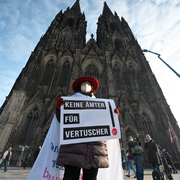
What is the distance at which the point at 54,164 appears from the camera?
165 centimetres

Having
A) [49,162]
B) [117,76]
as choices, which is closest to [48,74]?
[117,76]

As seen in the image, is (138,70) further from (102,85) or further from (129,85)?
(102,85)

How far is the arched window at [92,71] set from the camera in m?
16.2

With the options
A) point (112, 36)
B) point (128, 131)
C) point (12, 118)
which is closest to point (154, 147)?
point (128, 131)

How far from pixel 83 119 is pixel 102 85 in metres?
13.5

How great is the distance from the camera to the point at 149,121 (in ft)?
41.7

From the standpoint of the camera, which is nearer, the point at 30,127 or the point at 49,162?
the point at 49,162

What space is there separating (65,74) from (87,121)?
14.8 metres

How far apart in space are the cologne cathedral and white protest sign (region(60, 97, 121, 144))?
9.35m

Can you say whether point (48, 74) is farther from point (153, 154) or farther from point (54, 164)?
point (54, 164)

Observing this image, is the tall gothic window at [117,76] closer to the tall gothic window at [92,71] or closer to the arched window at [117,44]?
the tall gothic window at [92,71]

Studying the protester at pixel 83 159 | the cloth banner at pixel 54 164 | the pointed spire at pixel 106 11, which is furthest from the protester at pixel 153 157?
the pointed spire at pixel 106 11

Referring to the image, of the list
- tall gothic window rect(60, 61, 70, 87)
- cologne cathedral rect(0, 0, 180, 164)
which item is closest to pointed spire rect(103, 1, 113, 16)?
cologne cathedral rect(0, 0, 180, 164)

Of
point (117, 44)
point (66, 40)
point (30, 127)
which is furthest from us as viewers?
point (117, 44)
